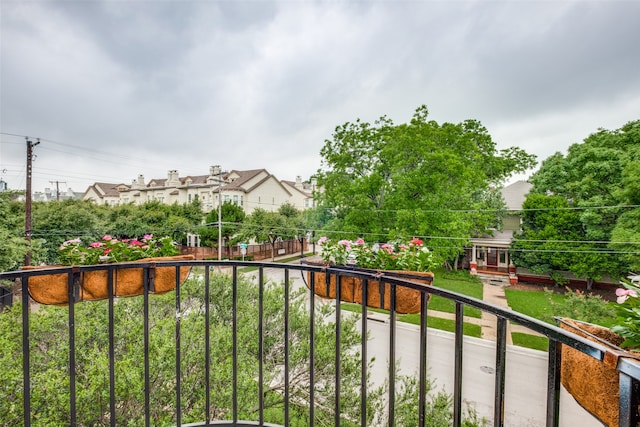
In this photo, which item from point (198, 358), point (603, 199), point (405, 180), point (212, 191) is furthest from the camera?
point (212, 191)

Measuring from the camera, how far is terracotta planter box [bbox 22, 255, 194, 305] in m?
1.24

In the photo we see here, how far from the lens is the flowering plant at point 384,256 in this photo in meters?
1.93

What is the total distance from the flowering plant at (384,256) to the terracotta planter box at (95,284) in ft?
3.29

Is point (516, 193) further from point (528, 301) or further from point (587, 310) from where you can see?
point (587, 310)

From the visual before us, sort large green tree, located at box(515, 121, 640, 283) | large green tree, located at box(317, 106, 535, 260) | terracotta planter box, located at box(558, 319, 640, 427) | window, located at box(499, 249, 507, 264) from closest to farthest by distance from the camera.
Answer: terracotta planter box, located at box(558, 319, 640, 427) → large green tree, located at box(515, 121, 640, 283) → large green tree, located at box(317, 106, 535, 260) → window, located at box(499, 249, 507, 264)

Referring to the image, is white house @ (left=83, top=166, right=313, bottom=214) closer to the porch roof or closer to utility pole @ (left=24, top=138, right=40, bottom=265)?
the porch roof

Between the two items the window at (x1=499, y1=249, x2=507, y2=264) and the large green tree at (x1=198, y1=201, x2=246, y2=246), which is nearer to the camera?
the window at (x1=499, y1=249, x2=507, y2=264)

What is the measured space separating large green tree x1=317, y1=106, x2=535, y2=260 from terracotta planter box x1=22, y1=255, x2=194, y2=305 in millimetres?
6768

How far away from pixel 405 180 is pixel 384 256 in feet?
22.7

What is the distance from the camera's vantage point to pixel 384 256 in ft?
6.53

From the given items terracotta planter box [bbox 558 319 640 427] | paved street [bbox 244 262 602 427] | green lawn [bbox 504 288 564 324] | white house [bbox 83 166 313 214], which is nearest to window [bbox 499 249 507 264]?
green lawn [bbox 504 288 564 324]

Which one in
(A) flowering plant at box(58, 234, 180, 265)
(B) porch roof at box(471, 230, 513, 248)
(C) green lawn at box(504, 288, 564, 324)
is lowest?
(C) green lawn at box(504, 288, 564, 324)

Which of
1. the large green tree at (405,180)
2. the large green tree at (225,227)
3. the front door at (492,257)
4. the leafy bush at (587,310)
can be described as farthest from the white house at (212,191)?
the leafy bush at (587,310)

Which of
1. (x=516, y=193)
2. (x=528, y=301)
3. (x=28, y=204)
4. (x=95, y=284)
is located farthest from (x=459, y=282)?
(x=28, y=204)
